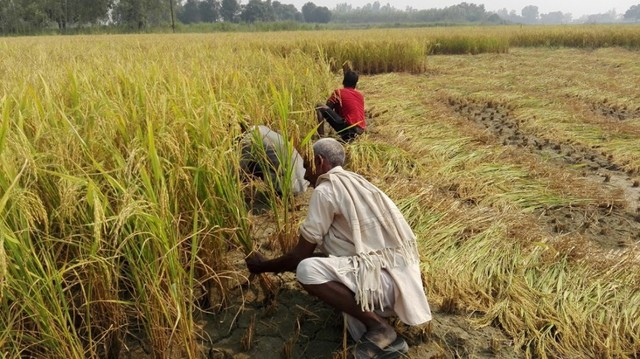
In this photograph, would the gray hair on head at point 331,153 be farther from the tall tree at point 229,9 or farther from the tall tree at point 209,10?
the tall tree at point 209,10

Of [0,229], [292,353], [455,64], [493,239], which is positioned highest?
[455,64]

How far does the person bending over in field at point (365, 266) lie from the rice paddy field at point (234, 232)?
0.52ft

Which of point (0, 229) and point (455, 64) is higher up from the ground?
point (455, 64)

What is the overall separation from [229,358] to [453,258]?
140cm

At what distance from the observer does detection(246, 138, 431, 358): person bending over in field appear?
175 centimetres

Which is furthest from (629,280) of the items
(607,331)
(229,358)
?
(229,358)

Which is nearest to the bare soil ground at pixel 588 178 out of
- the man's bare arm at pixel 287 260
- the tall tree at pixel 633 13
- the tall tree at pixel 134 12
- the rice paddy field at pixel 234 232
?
the rice paddy field at pixel 234 232

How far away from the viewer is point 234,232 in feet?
6.88

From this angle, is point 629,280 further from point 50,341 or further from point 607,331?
point 50,341

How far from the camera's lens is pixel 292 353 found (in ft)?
6.02

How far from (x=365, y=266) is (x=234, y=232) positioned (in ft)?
2.35

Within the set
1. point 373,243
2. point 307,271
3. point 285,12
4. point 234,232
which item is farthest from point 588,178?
point 285,12

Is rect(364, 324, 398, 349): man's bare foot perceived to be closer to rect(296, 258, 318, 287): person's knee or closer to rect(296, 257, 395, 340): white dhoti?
rect(296, 257, 395, 340): white dhoti

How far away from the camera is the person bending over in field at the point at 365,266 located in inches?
68.8
